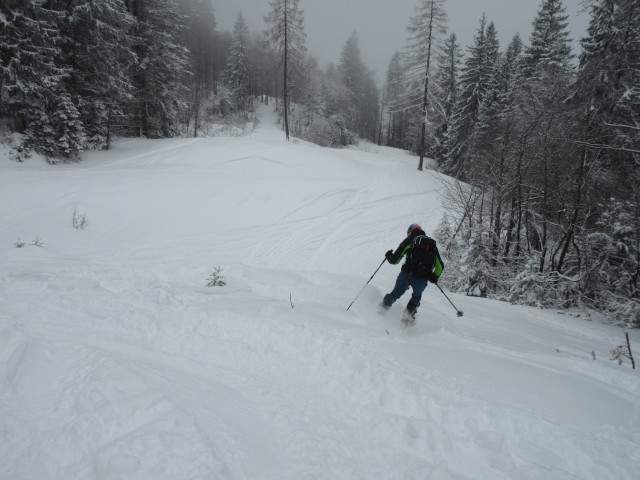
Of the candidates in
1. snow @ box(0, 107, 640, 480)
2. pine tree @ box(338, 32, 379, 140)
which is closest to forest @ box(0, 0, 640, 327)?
snow @ box(0, 107, 640, 480)

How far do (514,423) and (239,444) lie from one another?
255cm

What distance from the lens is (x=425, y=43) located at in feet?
72.3

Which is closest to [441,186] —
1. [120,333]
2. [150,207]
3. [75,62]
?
[150,207]

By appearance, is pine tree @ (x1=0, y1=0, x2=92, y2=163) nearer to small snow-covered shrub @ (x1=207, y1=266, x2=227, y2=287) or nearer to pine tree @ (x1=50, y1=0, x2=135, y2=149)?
pine tree @ (x1=50, y1=0, x2=135, y2=149)

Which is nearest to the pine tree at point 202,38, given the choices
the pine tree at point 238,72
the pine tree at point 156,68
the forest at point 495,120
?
the pine tree at point 238,72

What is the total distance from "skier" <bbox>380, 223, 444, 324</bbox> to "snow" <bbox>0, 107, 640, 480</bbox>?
342mm

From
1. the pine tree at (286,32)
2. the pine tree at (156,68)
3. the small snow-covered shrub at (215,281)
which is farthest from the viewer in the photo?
the pine tree at (286,32)

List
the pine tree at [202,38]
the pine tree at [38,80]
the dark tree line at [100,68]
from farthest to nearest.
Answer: the pine tree at [202,38]
the dark tree line at [100,68]
the pine tree at [38,80]

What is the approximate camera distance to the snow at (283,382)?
2.40m

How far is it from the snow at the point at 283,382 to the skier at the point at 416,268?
342 mm

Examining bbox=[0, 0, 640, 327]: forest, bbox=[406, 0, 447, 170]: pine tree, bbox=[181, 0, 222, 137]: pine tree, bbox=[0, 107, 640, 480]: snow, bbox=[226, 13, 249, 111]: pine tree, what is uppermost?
bbox=[181, 0, 222, 137]: pine tree

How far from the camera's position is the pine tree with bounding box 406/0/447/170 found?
2158 centimetres

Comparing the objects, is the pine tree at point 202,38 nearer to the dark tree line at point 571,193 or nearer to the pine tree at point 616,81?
the dark tree line at point 571,193

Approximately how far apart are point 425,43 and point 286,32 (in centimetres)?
1111
